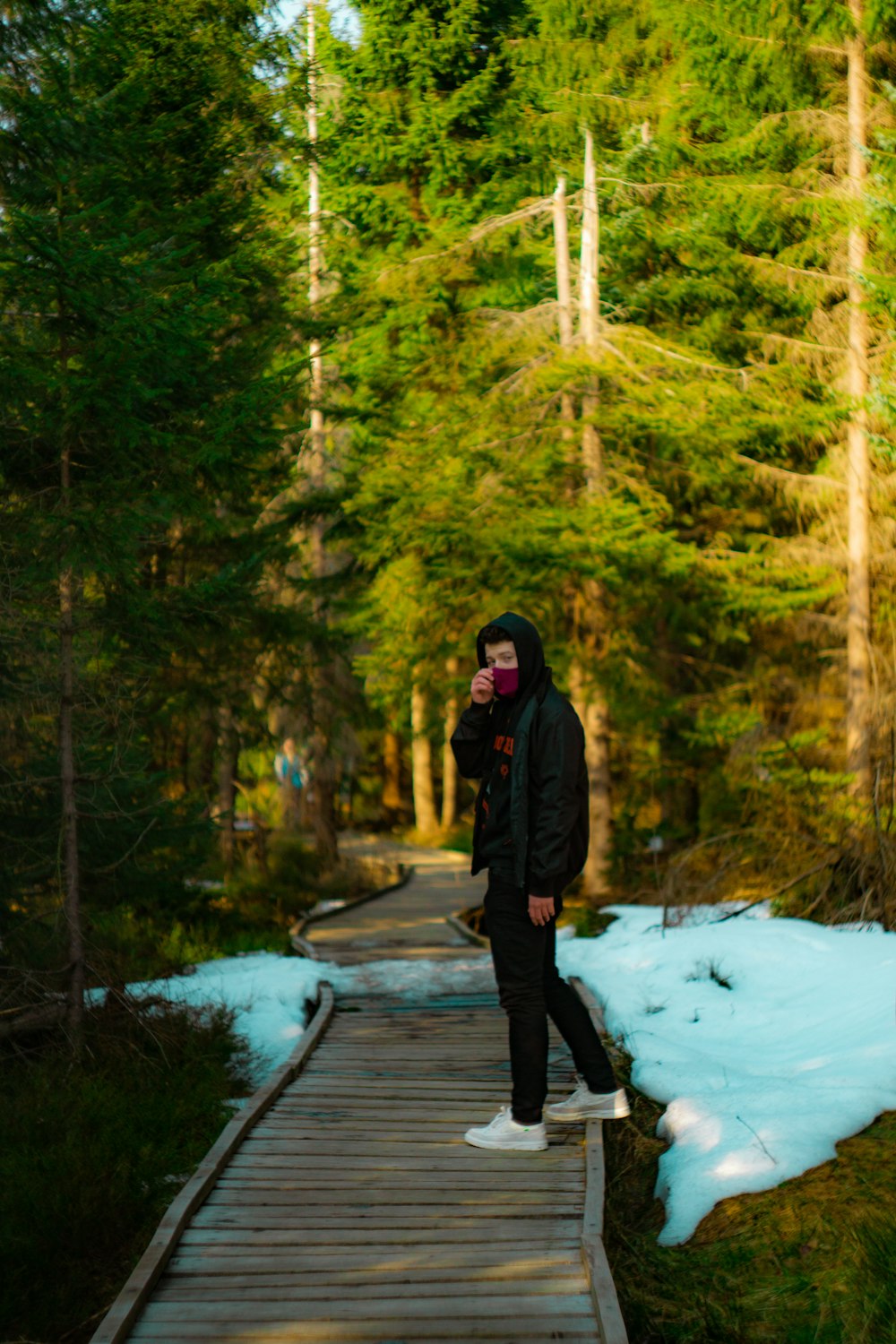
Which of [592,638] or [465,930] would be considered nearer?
[465,930]

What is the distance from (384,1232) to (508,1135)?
974 mm

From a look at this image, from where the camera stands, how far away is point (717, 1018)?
24.8 feet

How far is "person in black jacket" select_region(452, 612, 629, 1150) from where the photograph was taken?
5.31 meters

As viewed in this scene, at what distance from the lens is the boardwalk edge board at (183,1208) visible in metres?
4.04

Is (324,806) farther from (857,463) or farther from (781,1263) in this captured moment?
(781,1263)

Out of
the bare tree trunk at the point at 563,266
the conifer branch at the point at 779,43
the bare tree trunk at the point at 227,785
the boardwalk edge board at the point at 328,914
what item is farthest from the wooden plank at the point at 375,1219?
the conifer branch at the point at 779,43

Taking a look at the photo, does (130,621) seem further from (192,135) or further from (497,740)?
(192,135)

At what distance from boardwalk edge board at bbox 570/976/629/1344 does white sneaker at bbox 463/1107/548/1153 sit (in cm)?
22

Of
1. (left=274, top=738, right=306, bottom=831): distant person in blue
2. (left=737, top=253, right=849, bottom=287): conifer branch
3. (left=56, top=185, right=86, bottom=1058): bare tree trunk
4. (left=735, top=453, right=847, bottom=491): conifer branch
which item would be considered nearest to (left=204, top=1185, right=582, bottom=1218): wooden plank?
(left=56, top=185, right=86, bottom=1058): bare tree trunk

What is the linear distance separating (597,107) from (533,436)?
15.9 feet

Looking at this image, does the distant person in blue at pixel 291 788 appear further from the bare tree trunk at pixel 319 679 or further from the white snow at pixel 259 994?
the white snow at pixel 259 994

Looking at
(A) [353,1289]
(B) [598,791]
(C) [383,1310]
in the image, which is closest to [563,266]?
(B) [598,791]

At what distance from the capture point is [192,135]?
1104 centimetres

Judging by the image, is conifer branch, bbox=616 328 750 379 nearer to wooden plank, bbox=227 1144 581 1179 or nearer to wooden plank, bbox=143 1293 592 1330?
wooden plank, bbox=227 1144 581 1179
